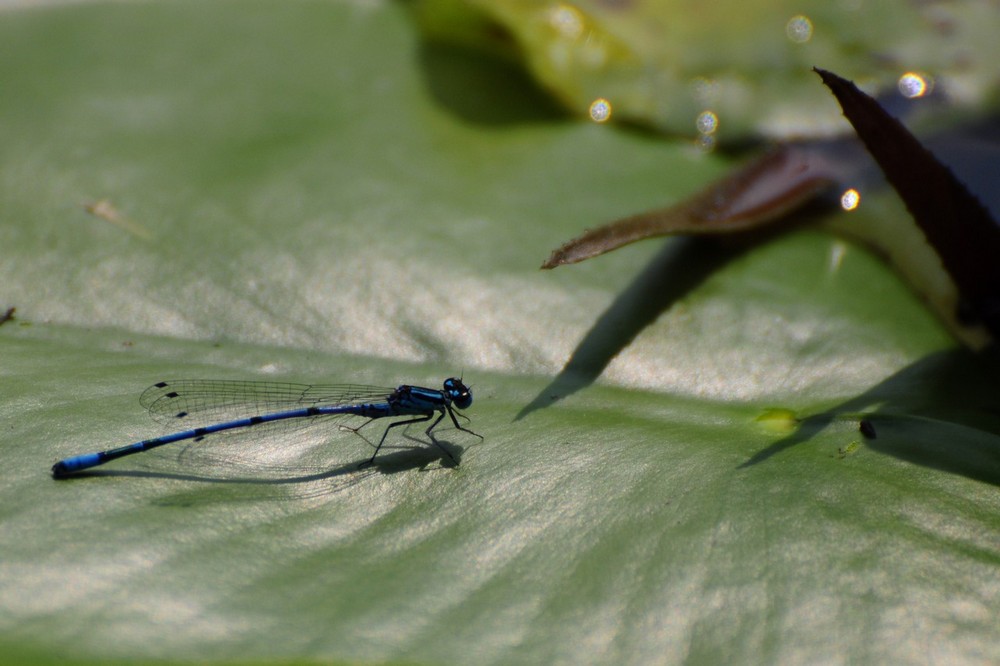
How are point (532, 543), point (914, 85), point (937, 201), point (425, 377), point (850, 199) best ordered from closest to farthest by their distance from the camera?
1. point (532, 543)
2. point (937, 201)
3. point (425, 377)
4. point (850, 199)
5. point (914, 85)

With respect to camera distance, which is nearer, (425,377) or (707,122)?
(425,377)

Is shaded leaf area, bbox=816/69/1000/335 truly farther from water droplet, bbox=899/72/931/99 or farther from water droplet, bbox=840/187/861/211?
water droplet, bbox=899/72/931/99

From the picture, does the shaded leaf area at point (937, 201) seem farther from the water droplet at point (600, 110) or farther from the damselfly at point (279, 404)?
the water droplet at point (600, 110)

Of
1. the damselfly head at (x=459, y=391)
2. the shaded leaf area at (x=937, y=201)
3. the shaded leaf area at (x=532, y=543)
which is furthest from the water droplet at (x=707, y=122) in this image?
the damselfly head at (x=459, y=391)

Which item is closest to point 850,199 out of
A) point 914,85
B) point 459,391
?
point 914,85

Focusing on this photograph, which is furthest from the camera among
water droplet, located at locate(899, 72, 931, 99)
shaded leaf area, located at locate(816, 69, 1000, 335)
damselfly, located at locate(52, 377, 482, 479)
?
water droplet, located at locate(899, 72, 931, 99)

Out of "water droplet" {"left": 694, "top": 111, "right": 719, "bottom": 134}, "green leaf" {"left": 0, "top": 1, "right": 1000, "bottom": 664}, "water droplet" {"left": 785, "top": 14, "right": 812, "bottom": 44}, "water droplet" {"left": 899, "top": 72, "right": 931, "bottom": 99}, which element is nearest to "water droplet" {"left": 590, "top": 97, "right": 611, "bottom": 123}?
"green leaf" {"left": 0, "top": 1, "right": 1000, "bottom": 664}

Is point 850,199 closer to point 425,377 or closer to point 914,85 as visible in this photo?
point 914,85
